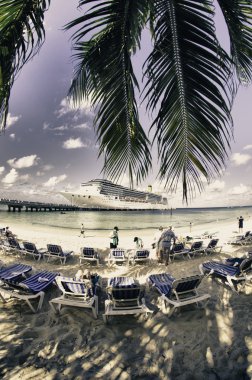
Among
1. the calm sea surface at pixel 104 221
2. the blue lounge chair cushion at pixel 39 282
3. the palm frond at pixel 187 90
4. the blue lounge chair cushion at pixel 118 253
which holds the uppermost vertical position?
the palm frond at pixel 187 90

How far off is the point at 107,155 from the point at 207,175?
42.7 inches

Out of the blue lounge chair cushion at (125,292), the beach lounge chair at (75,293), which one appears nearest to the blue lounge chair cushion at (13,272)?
the beach lounge chair at (75,293)

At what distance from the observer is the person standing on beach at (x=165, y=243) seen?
809 cm

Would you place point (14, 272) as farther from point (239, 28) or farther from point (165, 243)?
point (239, 28)

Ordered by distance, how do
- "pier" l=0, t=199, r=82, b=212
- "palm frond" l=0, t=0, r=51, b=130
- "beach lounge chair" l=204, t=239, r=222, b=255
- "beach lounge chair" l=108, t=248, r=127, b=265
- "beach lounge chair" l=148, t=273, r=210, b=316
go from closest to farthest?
"palm frond" l=0, t=0, r=51, b=130
"beach lounge chair" l=148, t=273, r=210, b=316
"beach lounge chair" l=108, t=248, r=127, b=265
"beach lounge chair" l=204, t=239, r=222, b=255
"pier" l=0, t=199, r=82, b=212

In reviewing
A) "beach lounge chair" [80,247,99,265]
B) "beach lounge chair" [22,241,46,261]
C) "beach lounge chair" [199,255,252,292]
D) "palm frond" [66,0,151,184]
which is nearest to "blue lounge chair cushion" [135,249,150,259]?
"beach lounge chair" [80,247,99,265]

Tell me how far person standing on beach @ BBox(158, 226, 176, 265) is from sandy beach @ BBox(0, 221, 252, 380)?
3037 millimetres

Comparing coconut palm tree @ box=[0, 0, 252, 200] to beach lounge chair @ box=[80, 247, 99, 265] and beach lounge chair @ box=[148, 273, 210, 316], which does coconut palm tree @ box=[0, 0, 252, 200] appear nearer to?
beach lounge chair @ box=[148, 273, 210, 316]

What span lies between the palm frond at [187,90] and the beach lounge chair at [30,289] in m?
4.52

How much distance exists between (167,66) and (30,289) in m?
5.28

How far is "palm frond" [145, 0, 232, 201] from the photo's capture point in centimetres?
201

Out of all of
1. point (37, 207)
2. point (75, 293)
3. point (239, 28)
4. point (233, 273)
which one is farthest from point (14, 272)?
point (37, 207)

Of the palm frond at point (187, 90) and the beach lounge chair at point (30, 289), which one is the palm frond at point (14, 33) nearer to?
the palm frond at point (187, 90)

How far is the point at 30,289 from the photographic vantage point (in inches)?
200
